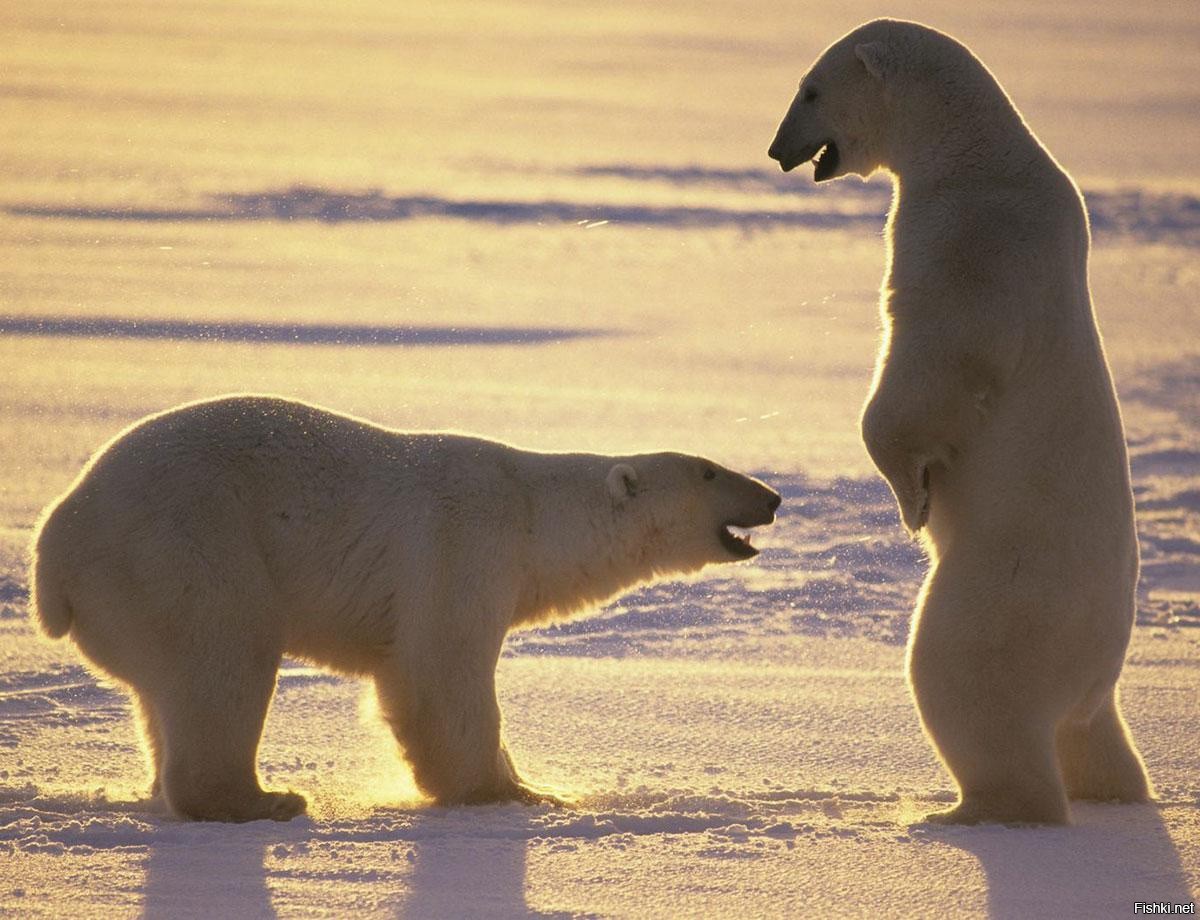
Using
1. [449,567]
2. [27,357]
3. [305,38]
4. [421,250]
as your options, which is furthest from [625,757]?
[305,38]

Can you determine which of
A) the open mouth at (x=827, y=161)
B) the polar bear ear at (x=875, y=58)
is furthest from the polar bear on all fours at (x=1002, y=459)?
the open mouth at (x=827, y=161)

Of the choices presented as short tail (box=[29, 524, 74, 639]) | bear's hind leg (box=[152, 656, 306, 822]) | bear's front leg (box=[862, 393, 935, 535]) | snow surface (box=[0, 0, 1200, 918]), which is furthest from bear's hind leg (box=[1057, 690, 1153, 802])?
short tail (box=[29, 524, 74, 639])

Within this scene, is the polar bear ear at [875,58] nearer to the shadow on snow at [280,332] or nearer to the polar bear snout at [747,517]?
the polar bear snout at [747,517]

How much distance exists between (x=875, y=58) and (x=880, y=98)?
0.38 ft

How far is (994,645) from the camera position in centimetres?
592

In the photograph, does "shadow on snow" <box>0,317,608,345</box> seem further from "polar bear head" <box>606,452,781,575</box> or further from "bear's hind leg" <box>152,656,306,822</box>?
"bear's hind leg" <box>152,656,306,822</box>

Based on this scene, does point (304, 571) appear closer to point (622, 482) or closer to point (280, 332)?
point (622, 482)

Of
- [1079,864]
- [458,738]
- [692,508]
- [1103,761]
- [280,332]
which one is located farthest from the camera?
[280,332]

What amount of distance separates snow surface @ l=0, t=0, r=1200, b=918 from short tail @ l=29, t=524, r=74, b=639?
0.48m

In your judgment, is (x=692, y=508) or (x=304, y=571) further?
(x=692, y=508)

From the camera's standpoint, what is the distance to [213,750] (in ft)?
19.7

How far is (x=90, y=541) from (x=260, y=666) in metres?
0.58

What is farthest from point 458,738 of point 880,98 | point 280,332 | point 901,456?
point 280,332

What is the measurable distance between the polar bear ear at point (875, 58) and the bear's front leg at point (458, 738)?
2.04m
